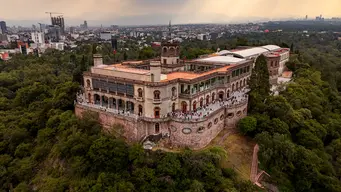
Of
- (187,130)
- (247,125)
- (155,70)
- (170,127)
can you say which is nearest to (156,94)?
(155,70)

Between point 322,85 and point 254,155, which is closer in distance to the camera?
point 254,155

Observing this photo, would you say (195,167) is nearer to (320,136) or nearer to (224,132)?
(224,132)

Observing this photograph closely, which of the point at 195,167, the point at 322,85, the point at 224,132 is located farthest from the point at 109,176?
the point at 322,85

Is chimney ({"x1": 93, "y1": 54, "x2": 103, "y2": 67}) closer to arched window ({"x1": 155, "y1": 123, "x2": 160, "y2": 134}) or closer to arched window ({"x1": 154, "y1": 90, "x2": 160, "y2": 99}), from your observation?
arched window ({"x1": 154, "y1": 90, "x2": 160, "y2": 99})

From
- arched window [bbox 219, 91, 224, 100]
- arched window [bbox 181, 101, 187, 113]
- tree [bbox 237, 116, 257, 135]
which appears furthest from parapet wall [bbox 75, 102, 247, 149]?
arched window [bbox 219, 91, 224, 100]

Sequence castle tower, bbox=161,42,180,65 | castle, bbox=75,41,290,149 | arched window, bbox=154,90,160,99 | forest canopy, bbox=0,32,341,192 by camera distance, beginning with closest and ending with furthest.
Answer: forest canopy, bbox=0,32,341,192 < arched window, bbox=154,90,160,99 < castle, bbox=75,41,290,149 < castle tower, bbox=161,42,180,65

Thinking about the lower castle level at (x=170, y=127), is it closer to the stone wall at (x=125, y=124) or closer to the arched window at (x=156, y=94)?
the stone wall at (x=125, y=124)

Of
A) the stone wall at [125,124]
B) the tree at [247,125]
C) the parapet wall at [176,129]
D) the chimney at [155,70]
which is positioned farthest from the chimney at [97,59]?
the tree at [247,125]

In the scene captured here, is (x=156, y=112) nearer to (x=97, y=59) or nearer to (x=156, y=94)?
(x=156, y=94)
